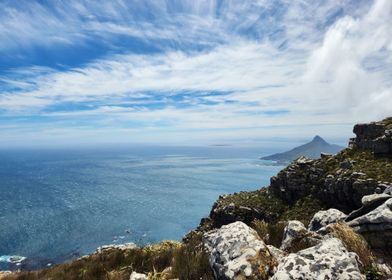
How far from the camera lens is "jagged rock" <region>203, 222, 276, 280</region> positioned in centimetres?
776

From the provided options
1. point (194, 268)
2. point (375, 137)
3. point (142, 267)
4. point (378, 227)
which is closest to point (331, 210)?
point (378, 227)

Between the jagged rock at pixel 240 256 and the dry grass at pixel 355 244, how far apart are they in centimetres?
219

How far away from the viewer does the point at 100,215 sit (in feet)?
469

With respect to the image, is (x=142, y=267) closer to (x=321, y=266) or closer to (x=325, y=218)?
(x=321, y=266)

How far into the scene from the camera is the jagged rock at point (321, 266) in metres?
6.78

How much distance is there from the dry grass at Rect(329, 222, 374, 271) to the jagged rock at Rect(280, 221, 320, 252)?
92 centimetres

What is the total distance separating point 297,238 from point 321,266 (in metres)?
3.82

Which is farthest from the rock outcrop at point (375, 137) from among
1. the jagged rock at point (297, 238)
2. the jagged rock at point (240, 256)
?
the jagged rock at point (240, 256)

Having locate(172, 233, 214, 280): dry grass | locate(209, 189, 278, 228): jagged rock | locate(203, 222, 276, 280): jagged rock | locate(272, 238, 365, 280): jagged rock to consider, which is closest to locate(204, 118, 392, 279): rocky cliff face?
locate(272, 238, 365, 280): jagged rock

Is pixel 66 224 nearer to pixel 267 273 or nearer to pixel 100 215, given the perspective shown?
pixel 100 215

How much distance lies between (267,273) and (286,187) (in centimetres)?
5891

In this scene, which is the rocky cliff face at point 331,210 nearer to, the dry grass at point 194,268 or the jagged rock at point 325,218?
the jagged rock at point 325,218

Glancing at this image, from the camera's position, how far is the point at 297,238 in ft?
35.3

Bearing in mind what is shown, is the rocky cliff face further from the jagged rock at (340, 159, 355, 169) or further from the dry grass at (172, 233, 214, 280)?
the dry grass at (172, 233, 214, 280)
